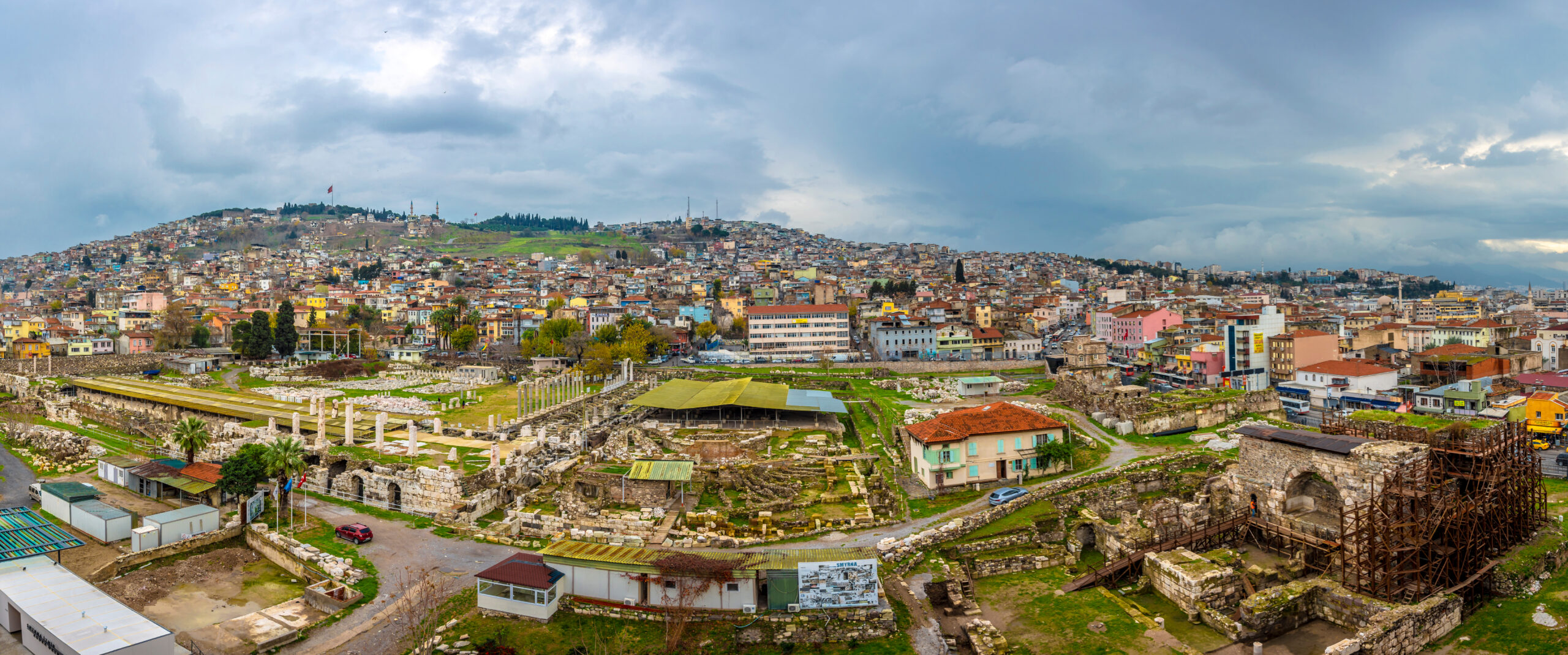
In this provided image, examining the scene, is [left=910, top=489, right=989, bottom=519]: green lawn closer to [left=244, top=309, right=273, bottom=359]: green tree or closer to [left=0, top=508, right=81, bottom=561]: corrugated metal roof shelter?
[left=0, top=508, right=81, bottom=561]: corrugated metal roof shelter

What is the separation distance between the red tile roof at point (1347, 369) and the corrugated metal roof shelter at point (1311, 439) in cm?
3642

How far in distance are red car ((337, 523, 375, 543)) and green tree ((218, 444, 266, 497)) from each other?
14.8 ft

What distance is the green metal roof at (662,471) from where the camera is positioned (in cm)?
2905

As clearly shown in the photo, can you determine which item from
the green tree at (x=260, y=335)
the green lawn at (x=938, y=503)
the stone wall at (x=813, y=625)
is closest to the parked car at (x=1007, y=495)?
the green lawn at (x=938, y=503)

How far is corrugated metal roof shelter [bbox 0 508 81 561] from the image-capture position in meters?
22.4

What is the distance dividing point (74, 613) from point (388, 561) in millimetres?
7344

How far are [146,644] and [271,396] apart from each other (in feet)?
161

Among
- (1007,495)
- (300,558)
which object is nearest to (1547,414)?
(1007,495)

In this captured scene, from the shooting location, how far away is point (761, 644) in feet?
58.5

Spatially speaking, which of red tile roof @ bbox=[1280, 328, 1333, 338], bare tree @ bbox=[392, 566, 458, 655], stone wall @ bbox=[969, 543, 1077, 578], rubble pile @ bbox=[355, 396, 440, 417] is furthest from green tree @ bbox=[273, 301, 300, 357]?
red tile roof @ bbox=[1280, 328, 1333, 338]

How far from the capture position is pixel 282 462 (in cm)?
2739

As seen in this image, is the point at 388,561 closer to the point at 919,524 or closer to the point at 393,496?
→ the point at 393,496

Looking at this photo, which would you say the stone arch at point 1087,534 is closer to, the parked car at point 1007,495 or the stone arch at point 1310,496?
the parked car at point 1007,495

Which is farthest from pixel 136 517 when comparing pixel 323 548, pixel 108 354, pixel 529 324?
pixel 529 324
